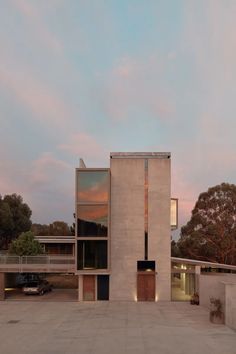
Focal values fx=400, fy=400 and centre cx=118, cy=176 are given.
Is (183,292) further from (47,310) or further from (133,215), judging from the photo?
(47,310)

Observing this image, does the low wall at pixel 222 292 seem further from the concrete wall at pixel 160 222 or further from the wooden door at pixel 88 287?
the wooden door at pixel 88 287

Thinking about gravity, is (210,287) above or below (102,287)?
above

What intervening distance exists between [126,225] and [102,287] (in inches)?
196

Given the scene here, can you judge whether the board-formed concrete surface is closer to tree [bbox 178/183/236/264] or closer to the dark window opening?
the dark window opening

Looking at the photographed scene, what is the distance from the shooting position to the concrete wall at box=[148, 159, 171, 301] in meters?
30.0

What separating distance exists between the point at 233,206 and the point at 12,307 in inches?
1149

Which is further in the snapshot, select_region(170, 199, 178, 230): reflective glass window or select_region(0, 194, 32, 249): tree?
select_region(0, 194, 32, 249): tree

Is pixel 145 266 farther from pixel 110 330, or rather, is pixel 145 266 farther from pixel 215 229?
pixel 215 229

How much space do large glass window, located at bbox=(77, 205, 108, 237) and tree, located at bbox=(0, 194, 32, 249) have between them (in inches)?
1321

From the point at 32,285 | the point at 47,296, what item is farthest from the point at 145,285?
the point at 32,285

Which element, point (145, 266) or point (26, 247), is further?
point (26, 247)

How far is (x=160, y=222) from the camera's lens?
3061cm

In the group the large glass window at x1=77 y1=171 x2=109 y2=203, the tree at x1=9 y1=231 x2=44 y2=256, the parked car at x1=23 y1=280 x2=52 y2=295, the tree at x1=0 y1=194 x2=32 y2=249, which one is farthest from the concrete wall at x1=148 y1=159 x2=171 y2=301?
the tree at x1=0 y1=194 x2=32 y2=249

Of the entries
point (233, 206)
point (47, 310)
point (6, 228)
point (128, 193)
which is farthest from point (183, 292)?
point (6, 228)
